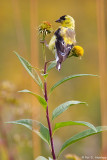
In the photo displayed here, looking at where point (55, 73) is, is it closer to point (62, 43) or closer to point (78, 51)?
point (62, 43)

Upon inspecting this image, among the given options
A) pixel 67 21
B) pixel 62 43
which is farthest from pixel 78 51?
pixel 67 21

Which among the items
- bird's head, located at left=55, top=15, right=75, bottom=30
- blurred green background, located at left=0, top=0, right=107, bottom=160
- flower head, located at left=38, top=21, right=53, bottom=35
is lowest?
blurred green background, located at left=0, top=0, right=107, bottom=160

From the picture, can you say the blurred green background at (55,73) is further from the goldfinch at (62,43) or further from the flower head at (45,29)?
the flower head at (45,29)

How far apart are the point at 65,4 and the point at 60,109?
369 cm

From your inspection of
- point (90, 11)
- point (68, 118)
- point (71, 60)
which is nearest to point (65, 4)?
point (90, 11)

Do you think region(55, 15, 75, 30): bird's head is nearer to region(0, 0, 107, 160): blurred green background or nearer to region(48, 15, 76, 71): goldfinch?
region(48, 15, 76, 71): goldfinch

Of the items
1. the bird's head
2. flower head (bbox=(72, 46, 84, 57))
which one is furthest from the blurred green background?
flower head (bbox=(72, 46, 84, 57))

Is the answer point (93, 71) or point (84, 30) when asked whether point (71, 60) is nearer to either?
point (93, 71)

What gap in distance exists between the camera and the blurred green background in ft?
8.44

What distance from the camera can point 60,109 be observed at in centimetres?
159

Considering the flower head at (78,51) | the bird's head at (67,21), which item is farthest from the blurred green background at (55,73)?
the flower head at (78,51)

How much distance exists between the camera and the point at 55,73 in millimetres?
3912

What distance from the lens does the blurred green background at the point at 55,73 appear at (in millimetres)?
2571

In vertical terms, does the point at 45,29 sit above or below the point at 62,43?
above
